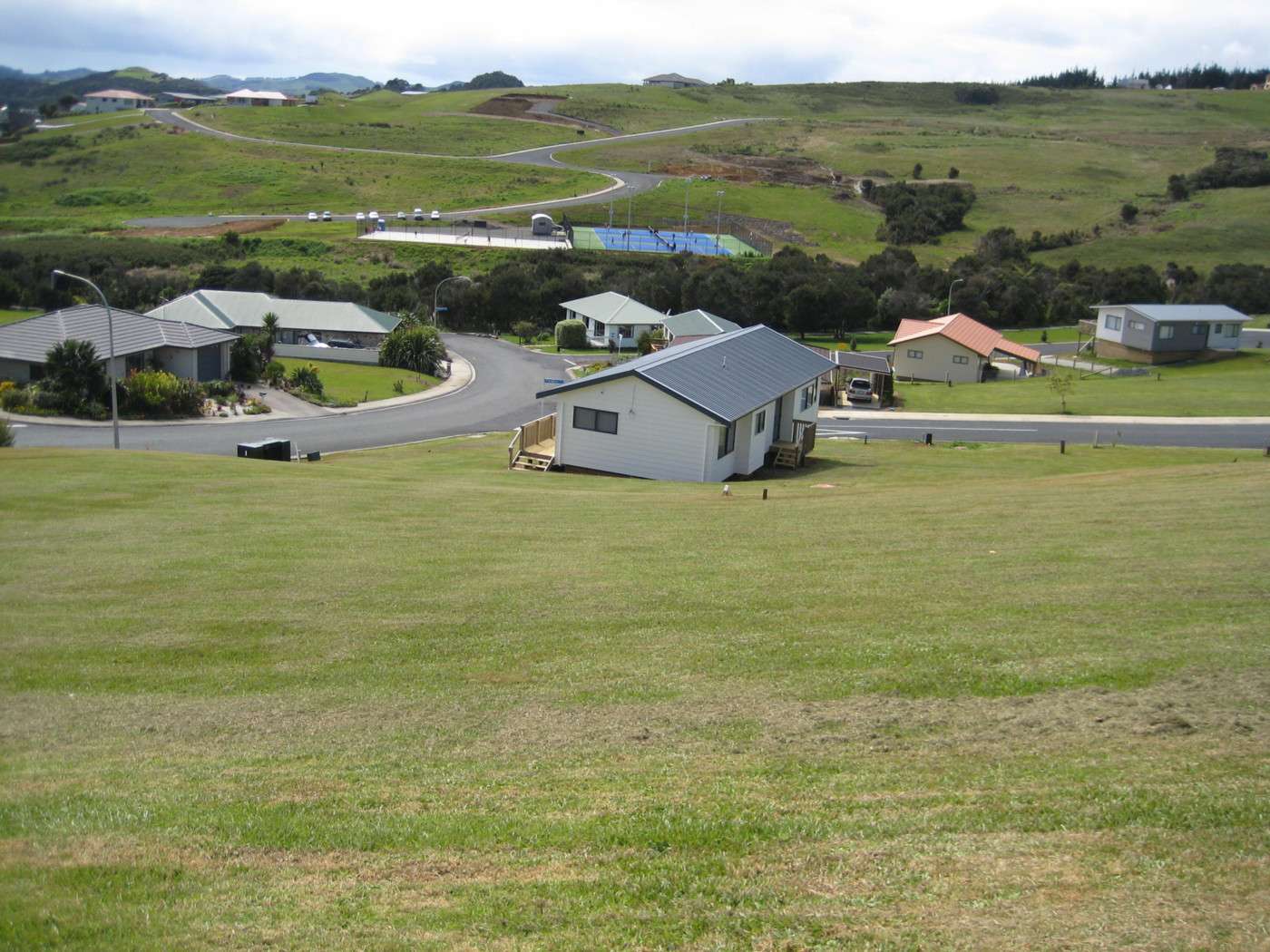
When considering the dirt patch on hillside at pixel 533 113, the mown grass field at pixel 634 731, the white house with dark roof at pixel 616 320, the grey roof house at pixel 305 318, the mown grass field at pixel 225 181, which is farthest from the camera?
the dirt patch on hillside at pixel 533 113

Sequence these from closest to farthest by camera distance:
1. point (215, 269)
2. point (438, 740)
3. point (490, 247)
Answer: point (438, 740), point (215, 269), point (490, 247)

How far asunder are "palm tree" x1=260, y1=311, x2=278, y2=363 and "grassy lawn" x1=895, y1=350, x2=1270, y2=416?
3761cm

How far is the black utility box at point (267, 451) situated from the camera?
122ft

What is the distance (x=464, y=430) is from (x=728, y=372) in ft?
60.4

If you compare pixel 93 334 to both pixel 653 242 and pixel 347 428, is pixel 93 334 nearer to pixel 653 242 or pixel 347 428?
pixel 347 428

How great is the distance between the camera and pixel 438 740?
11398 millimetres

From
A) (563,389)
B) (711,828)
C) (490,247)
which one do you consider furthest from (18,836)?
(490,247)

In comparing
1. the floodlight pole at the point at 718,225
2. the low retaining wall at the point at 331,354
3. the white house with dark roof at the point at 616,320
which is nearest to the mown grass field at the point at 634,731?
the low retaining wall at the point at 331,354

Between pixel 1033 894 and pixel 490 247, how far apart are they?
11104cm

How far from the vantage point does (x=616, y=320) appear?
82.8m

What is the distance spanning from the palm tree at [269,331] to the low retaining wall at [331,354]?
127 centimetres

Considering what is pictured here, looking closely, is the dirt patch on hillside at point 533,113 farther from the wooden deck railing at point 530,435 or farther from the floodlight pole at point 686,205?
the wooden deck railing at point 530,435

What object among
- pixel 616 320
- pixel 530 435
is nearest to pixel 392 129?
pixel 616 320

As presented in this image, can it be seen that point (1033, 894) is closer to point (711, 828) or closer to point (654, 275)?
point (711, 828)
